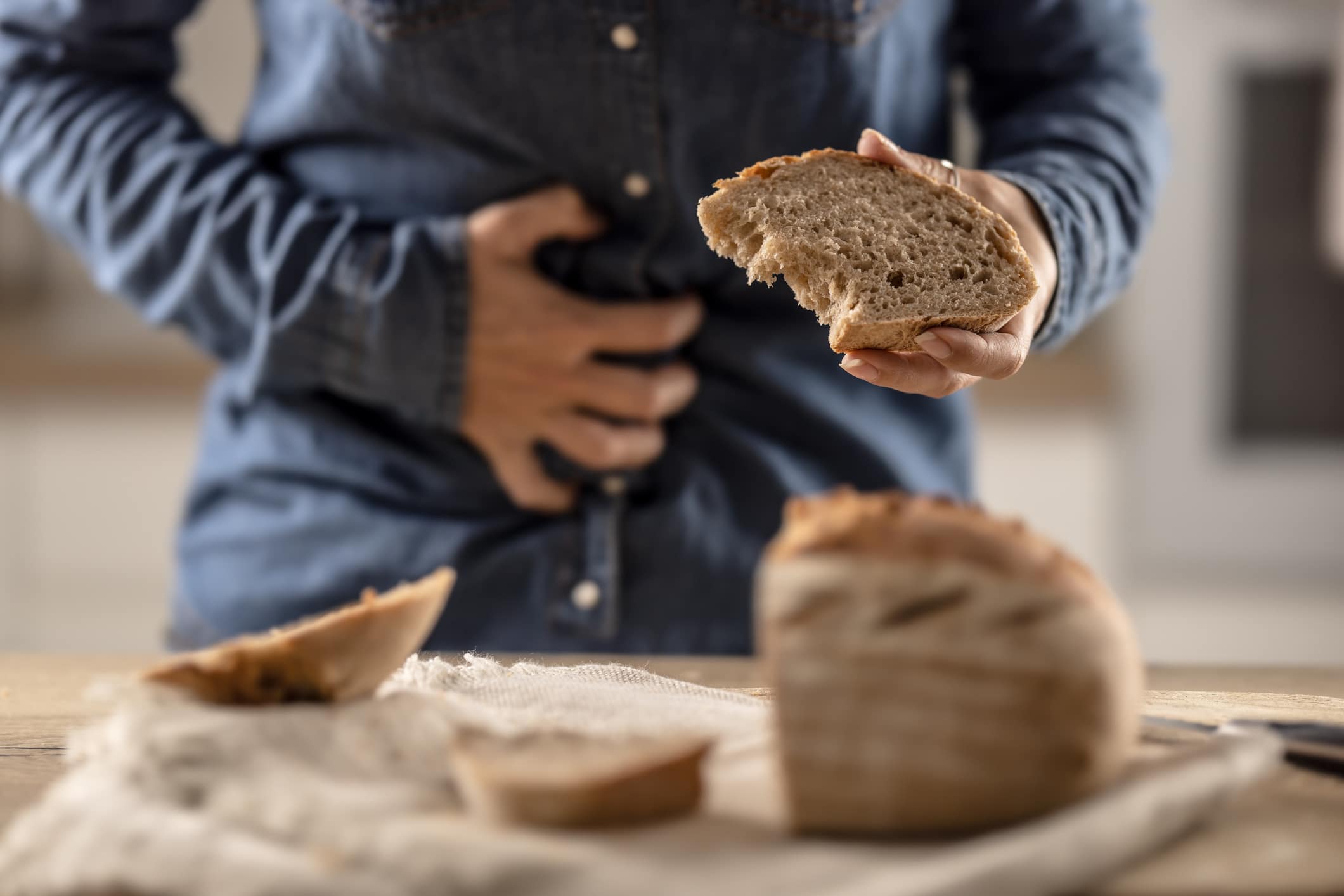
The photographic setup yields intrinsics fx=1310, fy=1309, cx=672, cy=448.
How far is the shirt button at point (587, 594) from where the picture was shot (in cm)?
105

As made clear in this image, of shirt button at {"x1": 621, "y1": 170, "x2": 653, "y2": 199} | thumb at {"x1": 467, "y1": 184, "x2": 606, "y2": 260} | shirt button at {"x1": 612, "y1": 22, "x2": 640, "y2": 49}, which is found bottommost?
thumb at {"x1": 467, "y1": 184, "x2": 606, "y2": 260}

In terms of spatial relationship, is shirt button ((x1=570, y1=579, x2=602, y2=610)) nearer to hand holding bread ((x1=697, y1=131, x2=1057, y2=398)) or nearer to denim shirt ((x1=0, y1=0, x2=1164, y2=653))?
denim shirt ((x1=0, y1=0, x2=1164, y2=653))

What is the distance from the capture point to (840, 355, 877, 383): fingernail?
2.39ft

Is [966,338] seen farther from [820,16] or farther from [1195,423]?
[1195,423]

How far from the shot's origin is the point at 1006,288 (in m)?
0.70

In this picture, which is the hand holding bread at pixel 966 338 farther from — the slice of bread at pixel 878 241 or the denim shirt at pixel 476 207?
the denim shirt at pixel 476 207

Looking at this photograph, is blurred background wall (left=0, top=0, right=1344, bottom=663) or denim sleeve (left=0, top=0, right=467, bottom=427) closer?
denim sleeve (left=0, top=0, right=467, bottom=427)

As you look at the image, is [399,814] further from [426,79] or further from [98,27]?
[98,27]

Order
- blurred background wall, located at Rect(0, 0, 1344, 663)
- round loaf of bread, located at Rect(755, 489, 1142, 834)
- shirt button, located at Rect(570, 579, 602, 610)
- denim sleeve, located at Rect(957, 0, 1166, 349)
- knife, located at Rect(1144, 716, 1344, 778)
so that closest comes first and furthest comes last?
round loaf of bread, located at Rect(755, 489, 1142, 834), knife, located at Rect(1144, 716, 1344, 778), denim sleeve, located at Rect(957, 0, 1166, 349), shirt button, located at Rect(570, 579, 602, 610), blurred background wall, located at Rect(0, 0, 1344, 663)

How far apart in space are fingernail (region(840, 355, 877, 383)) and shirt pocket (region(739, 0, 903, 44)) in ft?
1.07

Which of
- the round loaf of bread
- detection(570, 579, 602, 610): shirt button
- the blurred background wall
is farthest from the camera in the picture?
the blurred background wall

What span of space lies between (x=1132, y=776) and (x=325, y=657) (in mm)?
361

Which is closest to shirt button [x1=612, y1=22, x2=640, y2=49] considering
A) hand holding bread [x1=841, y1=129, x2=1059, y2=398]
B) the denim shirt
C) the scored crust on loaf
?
the denim shirt

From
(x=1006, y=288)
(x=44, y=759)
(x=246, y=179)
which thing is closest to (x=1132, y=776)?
(x=1006, y=288)
